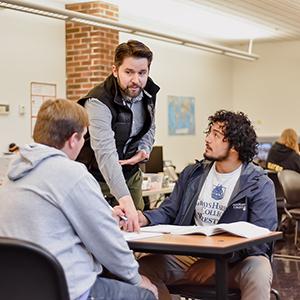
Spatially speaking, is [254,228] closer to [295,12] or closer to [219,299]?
[219,299]

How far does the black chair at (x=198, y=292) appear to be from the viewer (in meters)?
2.83

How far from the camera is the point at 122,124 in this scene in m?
3.22

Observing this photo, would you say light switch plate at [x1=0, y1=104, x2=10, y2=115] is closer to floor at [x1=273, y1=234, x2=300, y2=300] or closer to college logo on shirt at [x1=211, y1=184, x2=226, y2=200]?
floor at [x1=273, y1=234, x2=300, y2=300]

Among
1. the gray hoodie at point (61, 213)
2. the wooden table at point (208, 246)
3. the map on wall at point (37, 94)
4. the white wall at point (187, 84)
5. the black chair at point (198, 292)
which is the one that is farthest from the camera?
the white wall at point (187, 84)

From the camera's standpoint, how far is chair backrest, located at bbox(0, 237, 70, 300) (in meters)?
1.77

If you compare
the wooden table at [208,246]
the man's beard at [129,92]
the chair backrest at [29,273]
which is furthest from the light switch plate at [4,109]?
the chair backrest at [29,273]

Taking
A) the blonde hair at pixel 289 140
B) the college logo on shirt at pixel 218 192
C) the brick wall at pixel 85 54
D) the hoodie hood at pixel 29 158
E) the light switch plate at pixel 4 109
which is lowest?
the college logo on shirt at pixel 218 192

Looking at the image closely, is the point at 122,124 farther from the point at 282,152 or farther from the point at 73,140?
the point at 282,152

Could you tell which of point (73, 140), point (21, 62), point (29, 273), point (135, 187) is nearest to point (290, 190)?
point (21, 62)

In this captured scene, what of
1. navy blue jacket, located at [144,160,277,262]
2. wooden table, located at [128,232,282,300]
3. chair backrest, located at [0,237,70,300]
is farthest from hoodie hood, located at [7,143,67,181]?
navy blue jacket, located at [144,160,277,262]

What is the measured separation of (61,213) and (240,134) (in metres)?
1.39

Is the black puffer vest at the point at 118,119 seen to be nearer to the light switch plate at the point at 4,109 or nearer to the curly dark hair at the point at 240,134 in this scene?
the curly dark hair at the point at 240,134

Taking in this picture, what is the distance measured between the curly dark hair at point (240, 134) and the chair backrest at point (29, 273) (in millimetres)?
1552

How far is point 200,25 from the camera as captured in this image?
9836 millimetres
